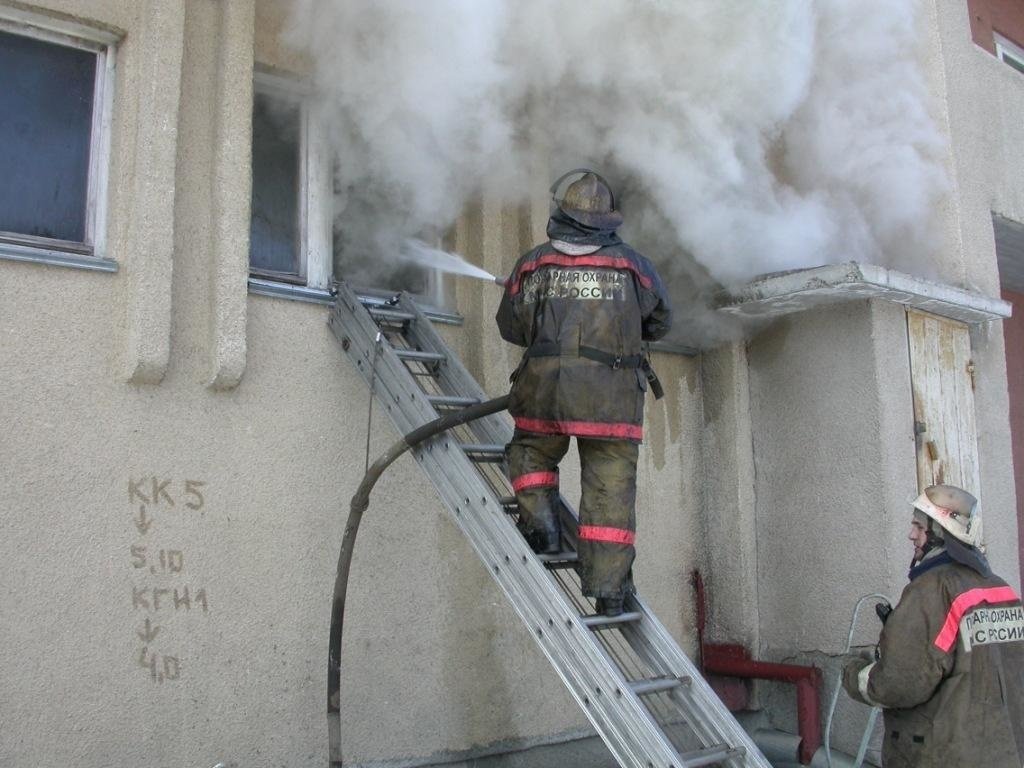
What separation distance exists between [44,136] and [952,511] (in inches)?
158

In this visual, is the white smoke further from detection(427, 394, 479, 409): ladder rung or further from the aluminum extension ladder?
detection(427, 394, 479, 409): ladder rung

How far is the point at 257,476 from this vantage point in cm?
453

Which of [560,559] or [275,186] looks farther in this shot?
[275,186]

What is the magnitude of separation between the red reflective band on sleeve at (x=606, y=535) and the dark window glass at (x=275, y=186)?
2.11 m

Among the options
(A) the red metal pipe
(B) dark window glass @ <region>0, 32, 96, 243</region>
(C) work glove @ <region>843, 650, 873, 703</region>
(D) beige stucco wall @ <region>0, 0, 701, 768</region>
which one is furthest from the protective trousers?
(A) the red metal pipe

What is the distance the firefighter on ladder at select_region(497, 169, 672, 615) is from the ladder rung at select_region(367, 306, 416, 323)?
88cm

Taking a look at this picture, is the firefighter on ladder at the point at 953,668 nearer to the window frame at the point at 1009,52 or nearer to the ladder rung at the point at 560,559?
A: the ladder rung at the point at 560,559

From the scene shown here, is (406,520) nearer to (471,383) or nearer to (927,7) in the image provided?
(471,383)

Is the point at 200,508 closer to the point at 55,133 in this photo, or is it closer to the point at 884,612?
the point at 55,133

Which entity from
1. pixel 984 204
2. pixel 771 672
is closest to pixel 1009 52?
pixel 984 204

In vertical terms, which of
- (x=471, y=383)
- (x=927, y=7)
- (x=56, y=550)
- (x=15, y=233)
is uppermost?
(x=927, y=7)

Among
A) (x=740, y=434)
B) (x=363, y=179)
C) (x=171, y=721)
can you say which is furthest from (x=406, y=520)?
(x=740, y=434)

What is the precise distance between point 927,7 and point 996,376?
2.38m

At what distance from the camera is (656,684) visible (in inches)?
145
